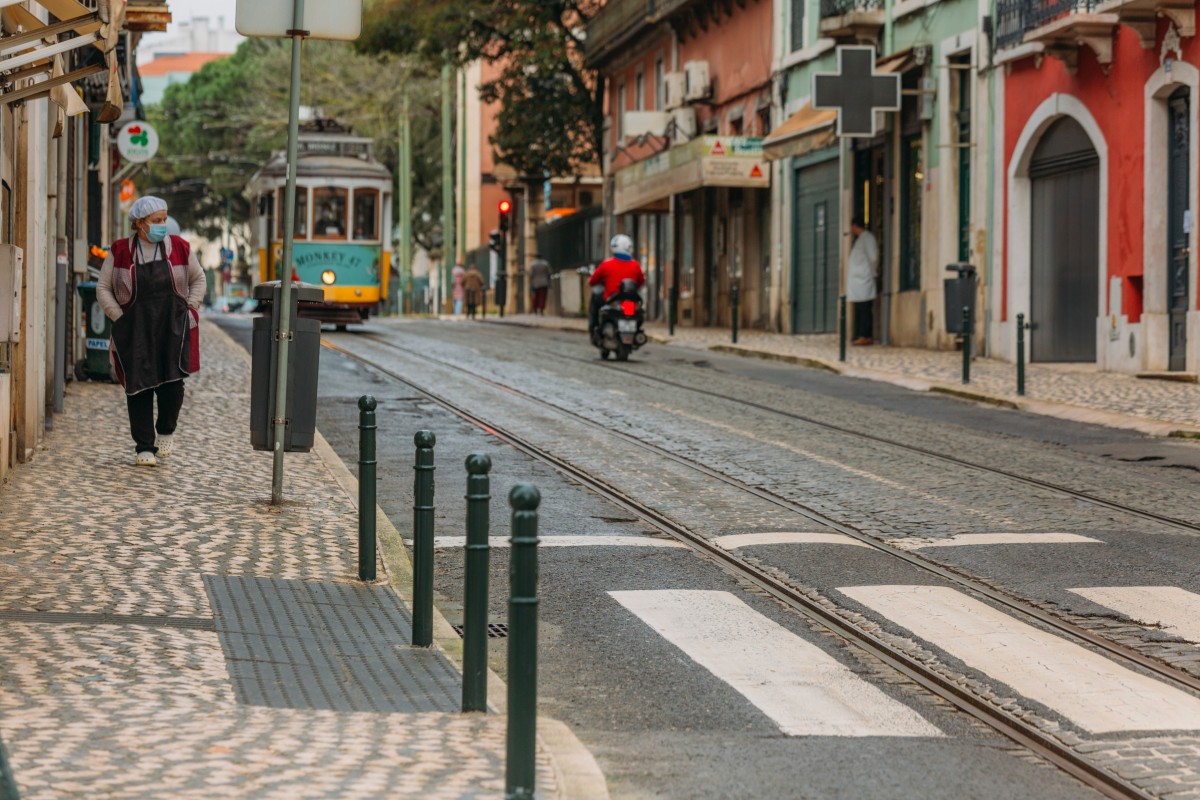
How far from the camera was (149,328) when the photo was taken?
1224cm

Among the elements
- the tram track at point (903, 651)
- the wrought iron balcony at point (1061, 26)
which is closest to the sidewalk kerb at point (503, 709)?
the tram track at point (903, 651)

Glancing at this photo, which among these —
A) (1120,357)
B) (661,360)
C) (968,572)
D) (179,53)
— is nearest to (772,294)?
(661,360)

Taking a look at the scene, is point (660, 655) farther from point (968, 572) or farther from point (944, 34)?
point (944, 34)

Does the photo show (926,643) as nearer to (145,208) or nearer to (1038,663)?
(1038,663)

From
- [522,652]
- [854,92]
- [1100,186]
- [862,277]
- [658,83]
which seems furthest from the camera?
[658,83]

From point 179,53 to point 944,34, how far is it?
140 meters

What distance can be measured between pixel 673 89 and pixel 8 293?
32.4 metres

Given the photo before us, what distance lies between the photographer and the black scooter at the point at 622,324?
82.8 ft

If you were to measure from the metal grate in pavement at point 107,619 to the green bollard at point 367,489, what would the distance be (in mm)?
1130

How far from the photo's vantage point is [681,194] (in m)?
42.9

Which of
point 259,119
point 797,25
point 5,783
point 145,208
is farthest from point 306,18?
point 259,119

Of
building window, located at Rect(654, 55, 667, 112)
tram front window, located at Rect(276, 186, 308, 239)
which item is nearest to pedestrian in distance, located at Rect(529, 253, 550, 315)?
building window, located at Rect(654, 55, 667, 112)

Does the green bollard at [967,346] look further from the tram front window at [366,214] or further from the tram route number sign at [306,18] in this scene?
the tram front window at [366,214]

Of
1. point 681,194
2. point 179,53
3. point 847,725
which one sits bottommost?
point 847,725
